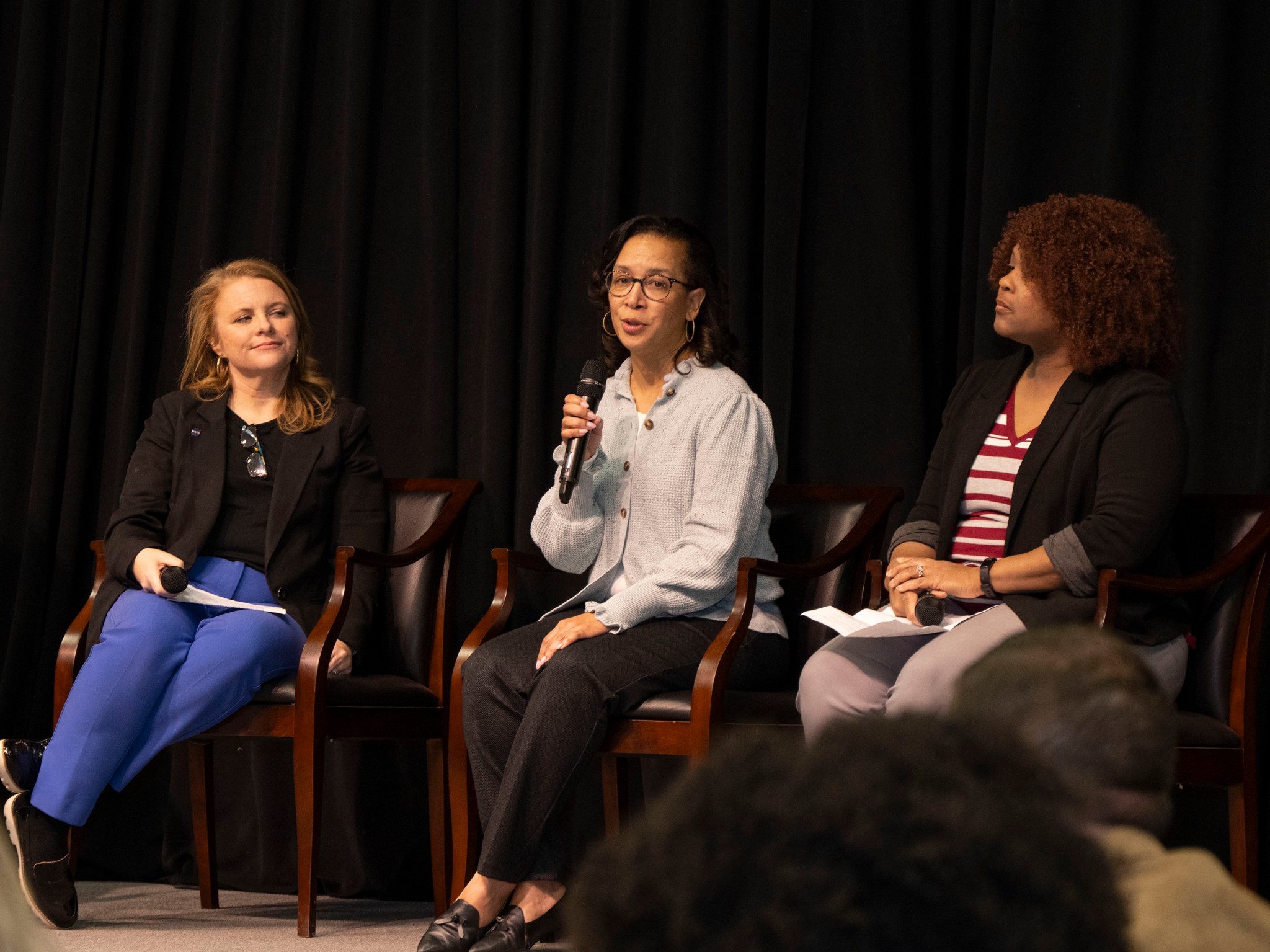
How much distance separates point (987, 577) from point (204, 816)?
183 centimetres

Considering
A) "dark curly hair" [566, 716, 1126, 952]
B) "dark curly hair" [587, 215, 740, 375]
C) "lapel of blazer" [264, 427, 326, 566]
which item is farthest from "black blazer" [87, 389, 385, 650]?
"dark curly hair" [566, 716, 1126, 952]

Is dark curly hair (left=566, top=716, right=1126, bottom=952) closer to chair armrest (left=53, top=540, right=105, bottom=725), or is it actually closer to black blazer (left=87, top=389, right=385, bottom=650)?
black blazer (left=87, top=389, right=385, bottom=650)

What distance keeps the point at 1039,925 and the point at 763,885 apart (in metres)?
0.08

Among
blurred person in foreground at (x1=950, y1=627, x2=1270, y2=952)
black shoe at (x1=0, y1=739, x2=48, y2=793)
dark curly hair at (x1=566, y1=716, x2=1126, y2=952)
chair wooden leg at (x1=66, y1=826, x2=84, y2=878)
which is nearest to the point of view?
dark curly hair at (x1=566, y1=716, x2=1126, y2=952)

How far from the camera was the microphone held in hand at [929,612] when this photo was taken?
229 centimetres

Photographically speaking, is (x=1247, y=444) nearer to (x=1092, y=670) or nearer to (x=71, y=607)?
(x=1092, y=670)

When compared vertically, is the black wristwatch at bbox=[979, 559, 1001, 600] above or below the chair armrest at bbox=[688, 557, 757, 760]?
above

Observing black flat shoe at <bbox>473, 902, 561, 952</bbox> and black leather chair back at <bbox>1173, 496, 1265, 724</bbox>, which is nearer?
black flat shoe at <bbox>473, 902, 561, 952</bbox>

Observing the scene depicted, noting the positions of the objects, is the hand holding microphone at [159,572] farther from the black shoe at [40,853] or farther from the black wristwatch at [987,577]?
the black wristwatch at [987,577]

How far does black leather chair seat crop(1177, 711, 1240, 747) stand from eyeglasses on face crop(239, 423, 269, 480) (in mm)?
1962

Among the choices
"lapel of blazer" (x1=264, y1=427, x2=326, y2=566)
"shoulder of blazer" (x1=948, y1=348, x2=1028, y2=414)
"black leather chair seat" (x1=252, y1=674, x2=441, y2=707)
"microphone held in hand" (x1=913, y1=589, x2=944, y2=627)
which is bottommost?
"black leather chair seat" (x1=252, y1=674, x2=441, y2=707)

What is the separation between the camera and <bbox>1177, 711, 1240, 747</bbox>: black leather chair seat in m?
2.24

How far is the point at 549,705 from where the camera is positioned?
234 centimetres

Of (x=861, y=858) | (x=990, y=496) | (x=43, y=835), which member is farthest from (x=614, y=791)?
(x=861, y=858)
